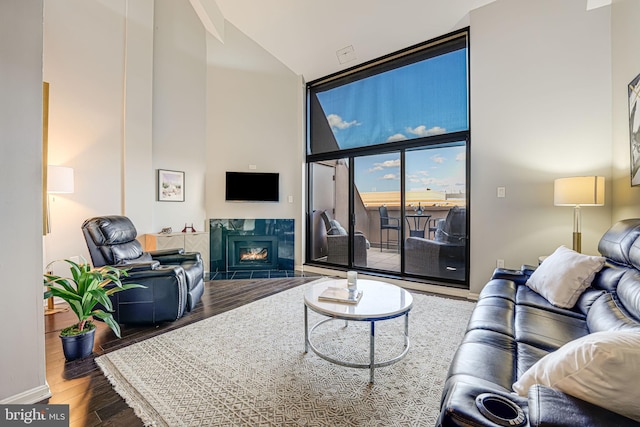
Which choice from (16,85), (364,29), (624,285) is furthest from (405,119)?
(16,85)

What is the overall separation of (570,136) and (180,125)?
5.40 metres

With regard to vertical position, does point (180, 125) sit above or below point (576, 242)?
above

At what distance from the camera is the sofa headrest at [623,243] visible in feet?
5.77

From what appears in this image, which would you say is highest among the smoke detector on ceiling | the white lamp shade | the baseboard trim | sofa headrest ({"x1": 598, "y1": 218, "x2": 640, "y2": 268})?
the smoke detector on ceiling

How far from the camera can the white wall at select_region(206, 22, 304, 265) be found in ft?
17.0

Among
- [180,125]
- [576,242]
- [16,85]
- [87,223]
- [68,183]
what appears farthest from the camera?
[180,125]

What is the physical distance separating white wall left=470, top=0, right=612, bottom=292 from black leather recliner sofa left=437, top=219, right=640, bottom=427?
2.91ft

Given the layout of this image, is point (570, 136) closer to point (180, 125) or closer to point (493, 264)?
point (493, 264)

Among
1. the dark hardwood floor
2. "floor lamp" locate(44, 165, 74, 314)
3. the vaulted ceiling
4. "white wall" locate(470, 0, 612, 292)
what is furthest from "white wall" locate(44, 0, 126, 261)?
"white wall" locate(470, 0, 612, 292)

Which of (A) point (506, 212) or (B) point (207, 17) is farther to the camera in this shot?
(B) point (207, 17)

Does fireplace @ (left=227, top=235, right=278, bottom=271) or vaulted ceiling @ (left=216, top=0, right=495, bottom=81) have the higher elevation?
vaulted ceiling @ (left=216, top=0, right=495, bottom=81)

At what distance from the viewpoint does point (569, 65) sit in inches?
118

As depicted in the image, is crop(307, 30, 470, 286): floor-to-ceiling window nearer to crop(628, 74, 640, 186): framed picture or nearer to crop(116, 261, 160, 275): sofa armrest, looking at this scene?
crop(628, 74, 640, 186): framed picture

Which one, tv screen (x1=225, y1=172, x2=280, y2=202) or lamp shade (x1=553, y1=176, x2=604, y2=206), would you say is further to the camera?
tv screen (x1=225, y1=172, x2=280, y2=202)
